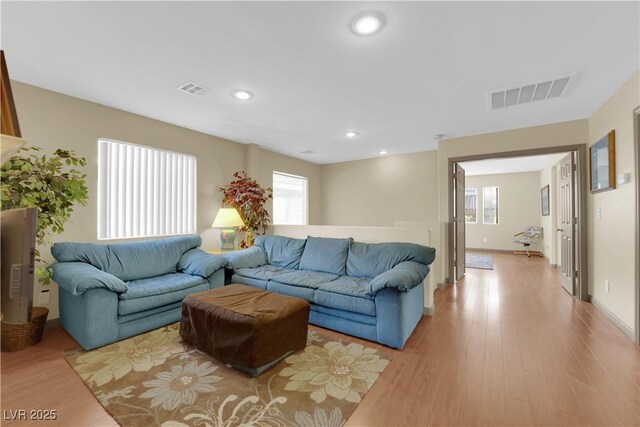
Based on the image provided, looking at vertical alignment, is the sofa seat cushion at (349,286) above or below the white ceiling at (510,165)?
below

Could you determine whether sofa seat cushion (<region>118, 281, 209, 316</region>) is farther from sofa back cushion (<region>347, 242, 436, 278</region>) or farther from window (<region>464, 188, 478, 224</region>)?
window (<region>464, 188, 478, 224</region>)

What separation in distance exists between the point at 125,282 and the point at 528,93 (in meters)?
4.63

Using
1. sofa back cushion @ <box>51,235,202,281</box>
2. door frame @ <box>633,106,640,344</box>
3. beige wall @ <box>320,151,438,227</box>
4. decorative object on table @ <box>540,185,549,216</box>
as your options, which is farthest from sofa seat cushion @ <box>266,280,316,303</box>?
decorative object on table @ <box>540,185,549,216</box>

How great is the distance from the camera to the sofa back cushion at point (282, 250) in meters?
3.70

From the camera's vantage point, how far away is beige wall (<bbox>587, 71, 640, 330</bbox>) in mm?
2566

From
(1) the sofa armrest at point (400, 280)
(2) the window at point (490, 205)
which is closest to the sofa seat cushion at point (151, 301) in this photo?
(1) the sofa armrest at point (400, 280)

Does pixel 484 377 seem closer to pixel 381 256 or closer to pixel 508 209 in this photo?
pixel 381 256

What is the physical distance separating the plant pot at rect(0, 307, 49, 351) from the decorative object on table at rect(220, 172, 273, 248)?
7.63 ft

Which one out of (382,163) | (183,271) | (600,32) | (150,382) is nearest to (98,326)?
(150,382)

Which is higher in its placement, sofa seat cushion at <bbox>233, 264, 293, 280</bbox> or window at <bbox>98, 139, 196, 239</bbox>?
window at <bbox>98, 139, 196, 239</bbox>

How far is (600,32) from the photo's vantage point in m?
1.91

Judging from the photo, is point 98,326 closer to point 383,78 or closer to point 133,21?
point 133,21

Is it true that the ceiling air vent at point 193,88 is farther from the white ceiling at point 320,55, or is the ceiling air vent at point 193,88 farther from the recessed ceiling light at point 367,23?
the recessed ceiling light at point 367,23

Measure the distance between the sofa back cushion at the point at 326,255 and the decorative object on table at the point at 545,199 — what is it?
6144 mm
